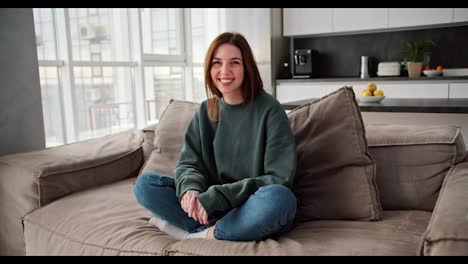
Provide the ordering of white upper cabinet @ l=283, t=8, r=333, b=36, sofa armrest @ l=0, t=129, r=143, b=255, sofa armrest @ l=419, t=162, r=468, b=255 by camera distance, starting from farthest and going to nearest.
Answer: white upper cabinet @ l=283, t=8, r=333, b=36 → sofa armrest @ l=0, t=129, r=143, b=255 → sofa armrest @ l=419, t=162, r=468, b=255

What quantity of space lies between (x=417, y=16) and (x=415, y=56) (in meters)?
0.40

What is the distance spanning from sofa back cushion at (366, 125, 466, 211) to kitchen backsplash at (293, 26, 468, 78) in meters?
3.19

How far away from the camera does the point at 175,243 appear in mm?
1271

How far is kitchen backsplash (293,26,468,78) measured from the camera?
4316mm

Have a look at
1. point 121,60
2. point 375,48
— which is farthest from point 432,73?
point 121,60

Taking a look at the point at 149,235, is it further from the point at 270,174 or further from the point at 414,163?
the point at 414,163

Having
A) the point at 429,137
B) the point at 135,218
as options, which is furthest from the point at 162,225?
the point at 429,137

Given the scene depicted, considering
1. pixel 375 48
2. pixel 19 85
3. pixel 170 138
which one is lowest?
pixel 170 138

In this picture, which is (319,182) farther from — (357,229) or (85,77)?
(85,77)

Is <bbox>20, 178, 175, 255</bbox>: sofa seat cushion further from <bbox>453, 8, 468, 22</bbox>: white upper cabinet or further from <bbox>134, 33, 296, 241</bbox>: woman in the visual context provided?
<bbox>453, 8, 468, 22</bbox>: white upper cabinet

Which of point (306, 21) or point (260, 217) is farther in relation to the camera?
point (306, 21)

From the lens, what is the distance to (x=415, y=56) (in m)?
4.29

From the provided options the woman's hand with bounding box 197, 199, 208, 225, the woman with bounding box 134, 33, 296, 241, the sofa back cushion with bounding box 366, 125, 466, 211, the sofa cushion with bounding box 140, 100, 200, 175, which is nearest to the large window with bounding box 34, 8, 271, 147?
the sofa cushion with bounding box 140, 100, 200, 175

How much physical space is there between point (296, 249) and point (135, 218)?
0.65 metres
